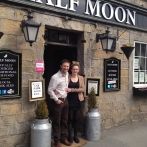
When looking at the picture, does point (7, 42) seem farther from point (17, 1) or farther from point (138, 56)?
point (138, 56)

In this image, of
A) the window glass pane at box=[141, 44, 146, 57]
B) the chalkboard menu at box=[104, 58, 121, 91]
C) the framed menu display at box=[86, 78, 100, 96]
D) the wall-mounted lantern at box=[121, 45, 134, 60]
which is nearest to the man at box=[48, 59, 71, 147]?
the framed menu display at box=[86, 78, 100, 96]

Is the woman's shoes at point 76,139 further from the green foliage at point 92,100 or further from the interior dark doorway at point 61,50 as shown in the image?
the interior dark doorway at point 61,50

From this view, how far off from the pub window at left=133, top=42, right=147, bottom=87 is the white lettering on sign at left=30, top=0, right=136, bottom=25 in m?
0.87

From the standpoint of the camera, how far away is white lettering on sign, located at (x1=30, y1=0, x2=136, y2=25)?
798 cm

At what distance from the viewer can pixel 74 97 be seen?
25.5 feet

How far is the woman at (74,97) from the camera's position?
769 centimetres

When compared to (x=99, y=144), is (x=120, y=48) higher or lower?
higher

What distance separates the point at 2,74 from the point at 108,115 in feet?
12.1

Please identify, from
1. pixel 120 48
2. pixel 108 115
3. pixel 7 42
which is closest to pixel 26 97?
pixel 7 42

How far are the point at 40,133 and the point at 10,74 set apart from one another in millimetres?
1263

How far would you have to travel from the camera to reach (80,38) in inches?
343

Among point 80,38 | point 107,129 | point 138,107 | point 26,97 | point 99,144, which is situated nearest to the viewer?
point 26,97

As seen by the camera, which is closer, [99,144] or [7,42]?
[7,42]

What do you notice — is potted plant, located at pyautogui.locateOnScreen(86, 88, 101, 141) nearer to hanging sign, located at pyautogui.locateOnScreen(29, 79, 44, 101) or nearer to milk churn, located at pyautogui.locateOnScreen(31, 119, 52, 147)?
hanging sign, located at pyautogui.locateOnScreen(29, 79, 44, 101)
